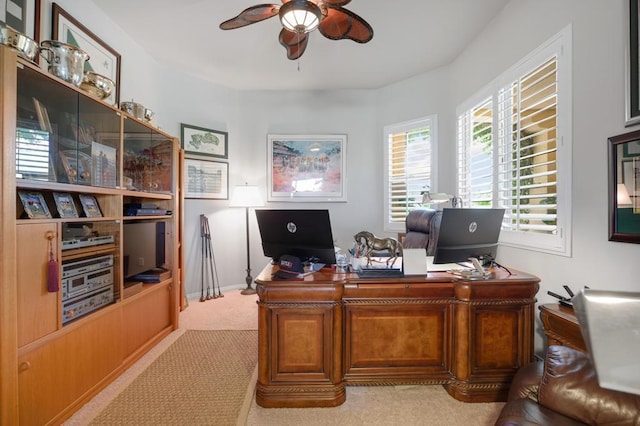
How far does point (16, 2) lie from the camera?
5.82 ft

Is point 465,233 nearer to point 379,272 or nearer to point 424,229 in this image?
point 379,272

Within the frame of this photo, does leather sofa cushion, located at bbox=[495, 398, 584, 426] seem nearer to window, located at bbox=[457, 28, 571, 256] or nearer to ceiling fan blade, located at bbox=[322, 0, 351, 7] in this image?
window, located at bbox=[457, 28, 571, 256]

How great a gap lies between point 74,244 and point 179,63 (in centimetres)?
263

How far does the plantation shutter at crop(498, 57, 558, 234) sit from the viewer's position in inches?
78.0

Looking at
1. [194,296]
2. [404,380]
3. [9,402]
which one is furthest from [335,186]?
[9,402]

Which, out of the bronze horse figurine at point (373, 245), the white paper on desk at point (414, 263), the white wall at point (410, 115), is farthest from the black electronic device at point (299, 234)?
the white wall at point (410, 115)

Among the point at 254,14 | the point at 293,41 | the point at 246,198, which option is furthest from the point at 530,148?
the point at 246,198

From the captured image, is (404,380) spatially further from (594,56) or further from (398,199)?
(398,199)

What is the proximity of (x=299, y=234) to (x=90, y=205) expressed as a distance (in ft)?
4.80

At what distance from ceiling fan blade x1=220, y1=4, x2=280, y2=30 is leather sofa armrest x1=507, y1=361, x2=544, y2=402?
2.57 m

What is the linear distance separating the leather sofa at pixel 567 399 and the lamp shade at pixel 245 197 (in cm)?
332

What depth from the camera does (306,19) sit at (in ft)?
5.89

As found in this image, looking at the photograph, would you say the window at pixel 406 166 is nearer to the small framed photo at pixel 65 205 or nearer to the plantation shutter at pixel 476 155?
the plantation shutter at pixel 476 155

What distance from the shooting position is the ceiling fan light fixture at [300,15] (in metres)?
1.70
